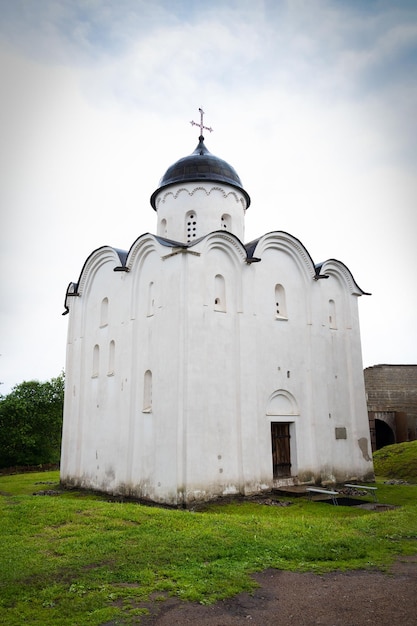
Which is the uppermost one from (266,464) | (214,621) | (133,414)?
(133,414)

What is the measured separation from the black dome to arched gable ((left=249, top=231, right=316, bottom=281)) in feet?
9.69

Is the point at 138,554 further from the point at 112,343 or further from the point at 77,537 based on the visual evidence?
the point at 112,343

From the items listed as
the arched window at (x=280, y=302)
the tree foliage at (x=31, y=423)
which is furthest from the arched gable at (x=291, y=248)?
the tree foliage at (x=31, y=423)

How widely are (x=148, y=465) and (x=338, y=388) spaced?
7.06m

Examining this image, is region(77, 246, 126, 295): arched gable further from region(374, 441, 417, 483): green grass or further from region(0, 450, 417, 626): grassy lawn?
region(374, 441, 417, 483): green grass

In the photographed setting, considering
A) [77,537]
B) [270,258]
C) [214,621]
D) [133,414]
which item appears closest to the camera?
[214,621]

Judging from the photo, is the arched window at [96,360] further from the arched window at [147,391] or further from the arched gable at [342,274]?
the arched gable at [342,274]

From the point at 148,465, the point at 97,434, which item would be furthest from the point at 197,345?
the point at 97,434

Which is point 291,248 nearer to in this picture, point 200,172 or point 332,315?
point 332,315

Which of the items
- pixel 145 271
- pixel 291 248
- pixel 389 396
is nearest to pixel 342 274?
pixel 291 248

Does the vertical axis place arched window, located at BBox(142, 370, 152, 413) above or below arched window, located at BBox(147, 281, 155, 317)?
below

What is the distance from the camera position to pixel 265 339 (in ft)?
49.6

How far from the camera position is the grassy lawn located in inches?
211

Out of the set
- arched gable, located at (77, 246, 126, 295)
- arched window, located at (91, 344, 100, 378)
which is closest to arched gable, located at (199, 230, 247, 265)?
arched gable, located at (77, 246, 126, 295)
